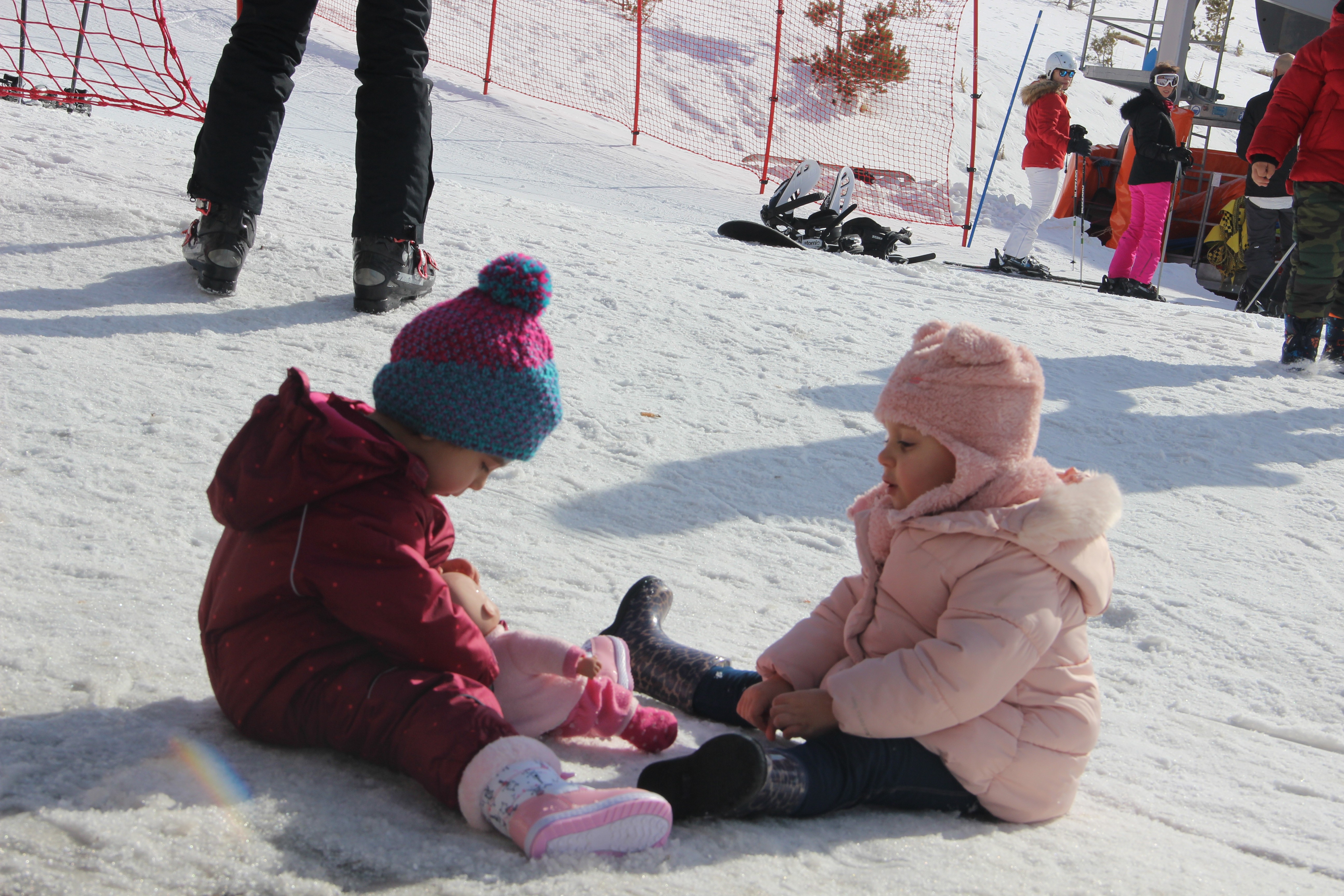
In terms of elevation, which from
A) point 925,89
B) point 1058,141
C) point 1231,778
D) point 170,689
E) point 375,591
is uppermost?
point 925,89

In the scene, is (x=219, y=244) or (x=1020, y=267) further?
(x=1020, y=267)

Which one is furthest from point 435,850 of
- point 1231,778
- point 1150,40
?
point 1150,40

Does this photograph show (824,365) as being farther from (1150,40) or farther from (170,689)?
(1150,40)

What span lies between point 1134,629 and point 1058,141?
22.8ft

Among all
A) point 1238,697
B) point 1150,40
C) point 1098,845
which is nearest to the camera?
point 1098,845

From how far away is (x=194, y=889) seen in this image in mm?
1196

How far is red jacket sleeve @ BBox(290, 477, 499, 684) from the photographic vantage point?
57.0 inches

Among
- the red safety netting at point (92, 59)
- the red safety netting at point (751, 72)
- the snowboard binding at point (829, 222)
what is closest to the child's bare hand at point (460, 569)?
the red safety netting at point (92, 59)

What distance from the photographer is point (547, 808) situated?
133cm

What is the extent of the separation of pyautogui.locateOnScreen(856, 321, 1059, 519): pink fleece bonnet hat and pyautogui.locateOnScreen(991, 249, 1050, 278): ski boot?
23.3 feet

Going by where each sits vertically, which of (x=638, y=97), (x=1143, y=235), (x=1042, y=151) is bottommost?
(x=1143, y=235)

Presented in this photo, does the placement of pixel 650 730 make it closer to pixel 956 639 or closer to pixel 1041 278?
pixel 956 639

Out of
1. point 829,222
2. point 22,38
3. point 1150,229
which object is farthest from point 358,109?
point 1150,229

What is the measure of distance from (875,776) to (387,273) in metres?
2.66
